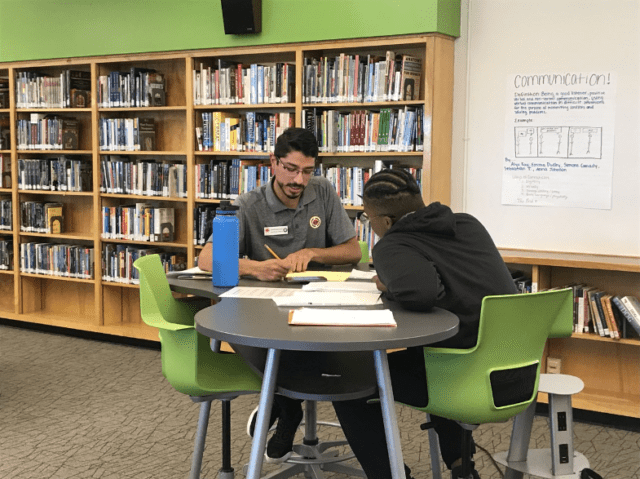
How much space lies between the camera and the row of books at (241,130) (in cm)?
496

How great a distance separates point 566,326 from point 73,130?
4309 mm

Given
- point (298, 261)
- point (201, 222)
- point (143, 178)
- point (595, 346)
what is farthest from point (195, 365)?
point (143, 178)

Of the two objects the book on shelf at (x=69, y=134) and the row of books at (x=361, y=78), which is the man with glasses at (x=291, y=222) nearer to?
the row of books at (x=361, y=78)

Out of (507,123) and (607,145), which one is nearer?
(607,145)

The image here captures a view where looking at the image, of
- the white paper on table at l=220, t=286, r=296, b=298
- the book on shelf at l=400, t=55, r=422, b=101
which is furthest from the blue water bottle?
the book on shelf at l=400, t=55, r=422, b=101

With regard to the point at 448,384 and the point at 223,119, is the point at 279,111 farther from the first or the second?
the point at 448,384

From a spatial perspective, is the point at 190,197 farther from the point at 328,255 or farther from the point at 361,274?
the point at 361,274

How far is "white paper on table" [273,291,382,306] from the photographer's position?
2.38 meters

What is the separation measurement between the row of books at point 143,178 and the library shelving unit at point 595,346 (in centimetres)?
237

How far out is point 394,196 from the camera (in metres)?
2.57

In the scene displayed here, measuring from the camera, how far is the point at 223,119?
514 centimetres

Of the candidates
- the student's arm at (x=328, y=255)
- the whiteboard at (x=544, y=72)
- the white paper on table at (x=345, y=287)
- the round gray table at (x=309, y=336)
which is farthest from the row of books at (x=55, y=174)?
the round gray table at (x=309, y=336)

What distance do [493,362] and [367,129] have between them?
259 centimetres

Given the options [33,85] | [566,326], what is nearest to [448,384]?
[566,326]
